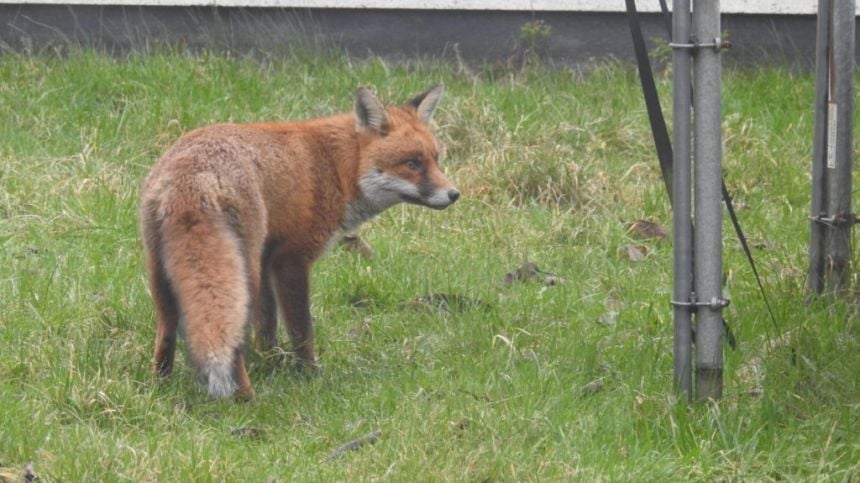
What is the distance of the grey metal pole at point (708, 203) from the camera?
4.43 meters

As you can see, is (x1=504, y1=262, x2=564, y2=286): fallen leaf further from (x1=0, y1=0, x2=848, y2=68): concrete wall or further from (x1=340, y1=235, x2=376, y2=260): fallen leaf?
(x1=0, y1=0, x2=848, y2=68): concrete wall

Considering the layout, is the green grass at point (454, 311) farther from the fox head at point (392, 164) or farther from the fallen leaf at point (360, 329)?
the fox head at point (392, 164)

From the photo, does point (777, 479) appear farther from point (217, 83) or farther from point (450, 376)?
point (217, 83)

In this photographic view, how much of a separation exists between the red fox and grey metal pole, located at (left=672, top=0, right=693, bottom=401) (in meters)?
1.51

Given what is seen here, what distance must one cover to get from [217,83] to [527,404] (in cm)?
495

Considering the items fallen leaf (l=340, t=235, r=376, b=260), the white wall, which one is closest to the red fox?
fallen leaf (l=340, t=235, r=376, b=260)

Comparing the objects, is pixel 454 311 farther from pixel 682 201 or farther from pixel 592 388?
pixel 682 201

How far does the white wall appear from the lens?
9.81m

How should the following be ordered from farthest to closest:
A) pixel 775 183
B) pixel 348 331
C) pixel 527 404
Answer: pixel 775 183
pixel 348 331
pixel 527 404

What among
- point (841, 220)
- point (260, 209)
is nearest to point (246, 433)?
point (260, 209)

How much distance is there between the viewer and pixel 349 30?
1021 cm

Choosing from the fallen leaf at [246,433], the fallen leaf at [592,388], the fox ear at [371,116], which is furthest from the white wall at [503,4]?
the fallen leaf at [246,433]

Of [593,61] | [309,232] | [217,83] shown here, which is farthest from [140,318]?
[593,61]

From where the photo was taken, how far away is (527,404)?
4727mm
